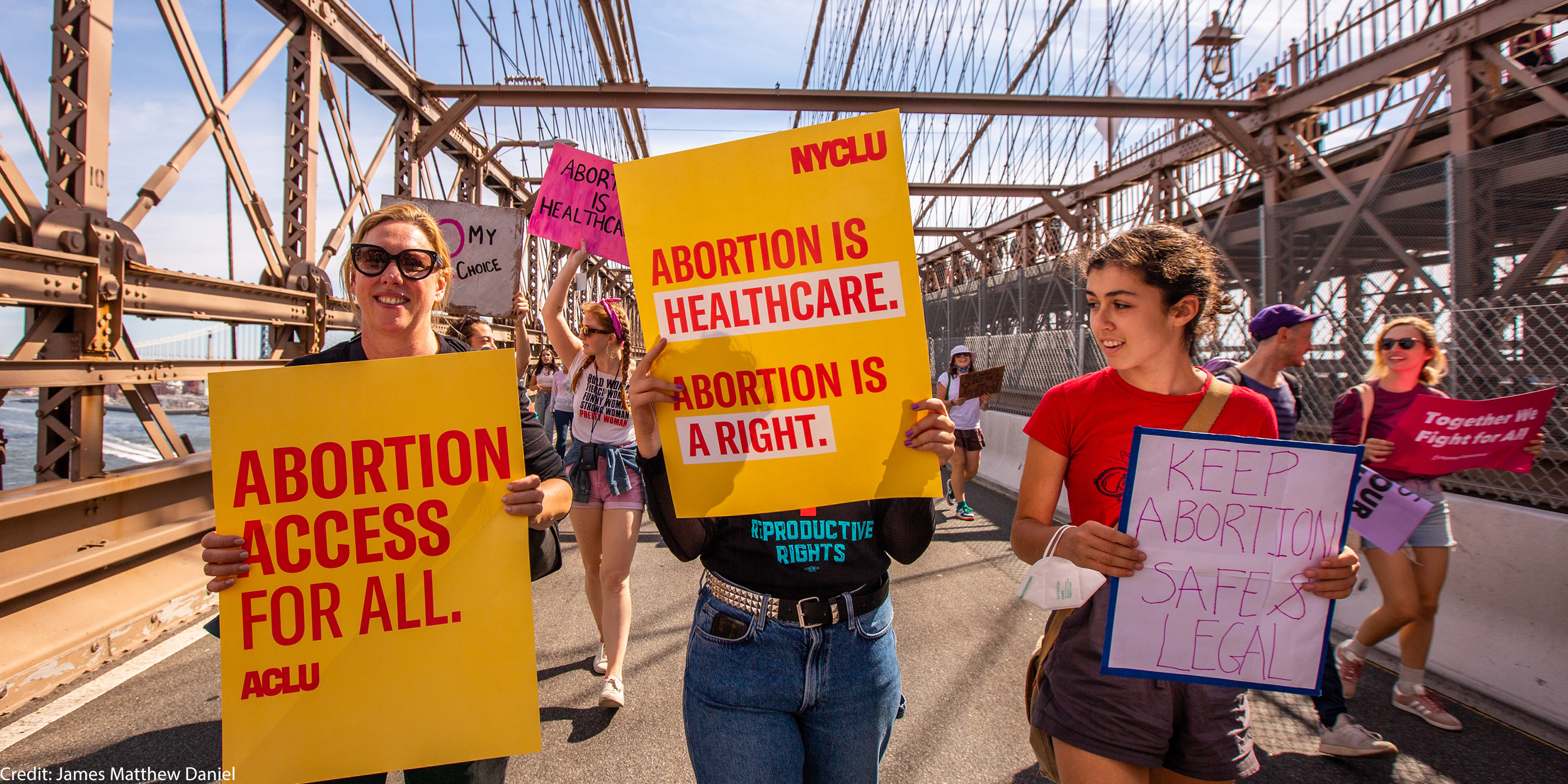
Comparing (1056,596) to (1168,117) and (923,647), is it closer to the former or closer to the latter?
(923,647)

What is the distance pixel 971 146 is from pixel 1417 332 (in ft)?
80.4

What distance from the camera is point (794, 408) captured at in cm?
163

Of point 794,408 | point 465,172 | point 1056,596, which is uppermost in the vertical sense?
point 465,172

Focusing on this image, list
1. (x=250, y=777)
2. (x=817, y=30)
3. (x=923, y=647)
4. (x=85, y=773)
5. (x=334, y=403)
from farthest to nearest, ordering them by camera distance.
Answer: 1. (x=817, y=30)
2. (x=923, y=647)
3. (x=85, y=773)
4. (x=334, y=403)
5. (x=250, y=777)

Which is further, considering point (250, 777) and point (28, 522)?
point (28, 522)

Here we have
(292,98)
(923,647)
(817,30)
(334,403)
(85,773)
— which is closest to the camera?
(334,403)

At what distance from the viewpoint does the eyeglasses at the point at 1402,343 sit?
3.36m

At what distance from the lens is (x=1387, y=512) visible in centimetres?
313

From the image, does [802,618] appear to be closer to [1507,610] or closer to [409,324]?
[409,324]

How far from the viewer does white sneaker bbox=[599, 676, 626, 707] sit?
326cm

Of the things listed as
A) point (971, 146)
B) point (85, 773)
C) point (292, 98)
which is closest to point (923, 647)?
point (85, 773)

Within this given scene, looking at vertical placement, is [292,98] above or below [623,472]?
above

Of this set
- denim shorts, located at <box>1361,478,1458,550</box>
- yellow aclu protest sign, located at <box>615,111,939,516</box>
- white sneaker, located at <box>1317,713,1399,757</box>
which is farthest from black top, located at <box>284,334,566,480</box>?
denim shorts, located at <box>1361,478,1458,550</box>

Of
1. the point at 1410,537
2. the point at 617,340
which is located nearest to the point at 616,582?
the point at 617,340
